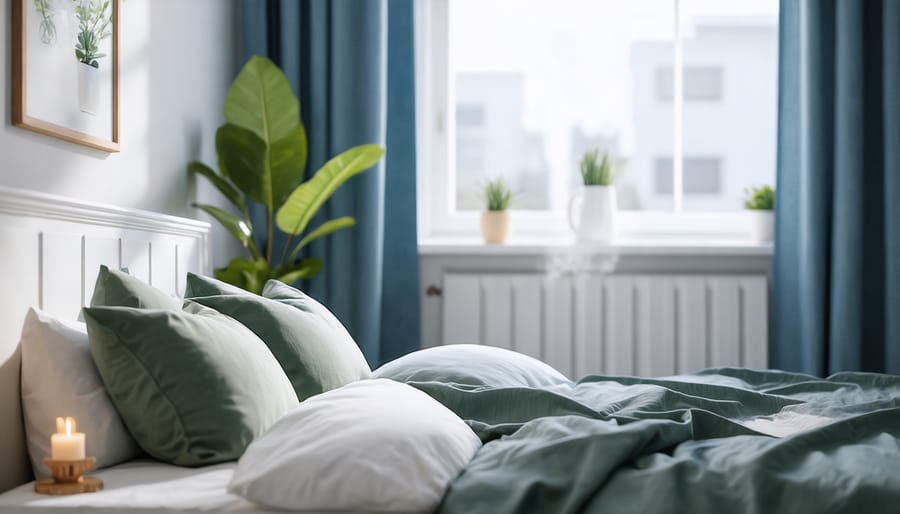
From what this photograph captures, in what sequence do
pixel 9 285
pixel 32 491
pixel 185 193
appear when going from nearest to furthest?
pixel 32 491 < pixel 9 285 < pixel 185 193

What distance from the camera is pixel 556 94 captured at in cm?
407

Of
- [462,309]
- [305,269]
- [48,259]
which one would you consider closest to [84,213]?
[48,259]

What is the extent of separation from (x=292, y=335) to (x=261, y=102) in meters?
1.33

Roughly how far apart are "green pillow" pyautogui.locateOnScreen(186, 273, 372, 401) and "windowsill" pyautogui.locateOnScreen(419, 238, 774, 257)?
160 cm

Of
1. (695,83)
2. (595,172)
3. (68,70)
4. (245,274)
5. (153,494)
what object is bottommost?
(153,494)

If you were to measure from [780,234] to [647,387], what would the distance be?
1.70 metres

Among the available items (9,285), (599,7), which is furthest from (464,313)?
(9,285)

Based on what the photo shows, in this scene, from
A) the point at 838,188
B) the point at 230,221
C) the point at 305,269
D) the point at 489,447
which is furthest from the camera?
the point at 838,188

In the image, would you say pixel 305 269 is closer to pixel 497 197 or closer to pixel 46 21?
pixel 497 197

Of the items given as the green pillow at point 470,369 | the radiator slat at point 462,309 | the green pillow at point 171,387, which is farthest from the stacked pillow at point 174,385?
the radiator slat at point 462,309

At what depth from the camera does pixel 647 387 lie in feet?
7.36

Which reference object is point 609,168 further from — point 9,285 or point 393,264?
point 9,285

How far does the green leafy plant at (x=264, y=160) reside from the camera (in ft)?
10.5

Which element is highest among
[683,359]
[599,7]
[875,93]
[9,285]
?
[599,7]
